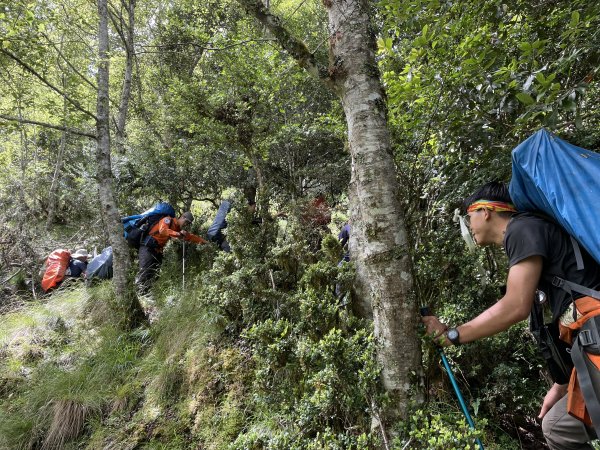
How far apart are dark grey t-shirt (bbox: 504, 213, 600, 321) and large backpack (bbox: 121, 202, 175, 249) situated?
6.77 metres

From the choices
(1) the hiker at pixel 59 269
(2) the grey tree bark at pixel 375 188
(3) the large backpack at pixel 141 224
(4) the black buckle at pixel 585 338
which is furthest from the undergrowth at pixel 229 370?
(1) the hiker at pixel 59 269

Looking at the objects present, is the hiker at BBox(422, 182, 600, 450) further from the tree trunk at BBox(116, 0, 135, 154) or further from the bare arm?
the tree trunk at BBox(116, 0, 135, 154)

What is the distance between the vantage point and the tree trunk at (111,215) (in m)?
5.46

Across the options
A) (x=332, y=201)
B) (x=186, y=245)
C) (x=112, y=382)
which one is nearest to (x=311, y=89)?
(x=332, y=201)

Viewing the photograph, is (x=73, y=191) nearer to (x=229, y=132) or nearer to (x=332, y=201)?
(x=229, y=132)

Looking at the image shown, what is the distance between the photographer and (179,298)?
5961 millimetres

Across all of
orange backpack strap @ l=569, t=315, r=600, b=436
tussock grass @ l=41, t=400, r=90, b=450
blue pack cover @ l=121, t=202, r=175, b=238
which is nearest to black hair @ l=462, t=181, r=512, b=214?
orange backpack strap @ l=569, t=315, r=600, b=436

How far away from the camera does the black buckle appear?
5.39 ft

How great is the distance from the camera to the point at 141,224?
23.9 ft

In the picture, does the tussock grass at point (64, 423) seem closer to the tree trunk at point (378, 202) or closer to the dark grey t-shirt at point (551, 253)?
the tree trunk at point (378, 202)

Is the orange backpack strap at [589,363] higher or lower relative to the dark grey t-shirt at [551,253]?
lower

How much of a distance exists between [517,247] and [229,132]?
5.40 m

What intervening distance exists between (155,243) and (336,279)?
16.8 ft

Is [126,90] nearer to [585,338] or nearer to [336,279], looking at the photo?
[336,279]
